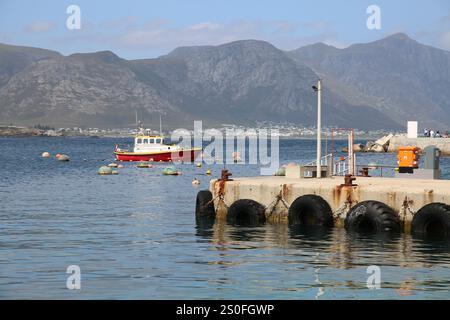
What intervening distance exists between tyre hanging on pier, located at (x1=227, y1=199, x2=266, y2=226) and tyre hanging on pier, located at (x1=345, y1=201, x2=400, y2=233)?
492cm

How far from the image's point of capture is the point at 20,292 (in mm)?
24906

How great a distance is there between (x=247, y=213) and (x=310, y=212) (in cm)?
346

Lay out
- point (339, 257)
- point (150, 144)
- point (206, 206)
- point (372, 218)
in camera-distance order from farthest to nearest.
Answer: point (150, 144), point (206, 206), point (372, 218), point (339, 257)

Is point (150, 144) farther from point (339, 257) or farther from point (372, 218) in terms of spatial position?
point (339, 257)

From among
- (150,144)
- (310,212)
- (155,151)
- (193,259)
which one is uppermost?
(150,144)

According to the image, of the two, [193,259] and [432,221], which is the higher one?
[432,221]

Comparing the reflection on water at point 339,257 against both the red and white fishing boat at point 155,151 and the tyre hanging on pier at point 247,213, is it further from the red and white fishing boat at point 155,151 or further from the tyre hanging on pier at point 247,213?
the red and white fishing boat at point 155,151

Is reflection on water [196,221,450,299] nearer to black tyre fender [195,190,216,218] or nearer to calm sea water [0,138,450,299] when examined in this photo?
calm sea water [0,138,450,299]

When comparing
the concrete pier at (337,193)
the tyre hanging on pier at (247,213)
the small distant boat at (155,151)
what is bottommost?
the tyre hanging on pier at (247,213)

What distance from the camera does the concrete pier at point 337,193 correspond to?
36.3m

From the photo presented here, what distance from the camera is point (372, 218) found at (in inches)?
1446

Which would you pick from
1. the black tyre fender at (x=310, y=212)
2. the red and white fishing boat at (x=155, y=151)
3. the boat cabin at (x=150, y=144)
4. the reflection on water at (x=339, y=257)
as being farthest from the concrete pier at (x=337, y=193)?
the boat cabin at (x=150, y=144)

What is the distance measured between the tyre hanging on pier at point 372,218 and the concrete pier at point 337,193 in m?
0.49

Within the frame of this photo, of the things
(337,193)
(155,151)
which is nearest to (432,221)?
(337,193)
